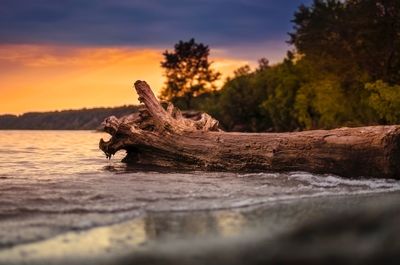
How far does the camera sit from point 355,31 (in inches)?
1335

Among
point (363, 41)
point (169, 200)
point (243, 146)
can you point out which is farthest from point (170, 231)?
point (363, 41)

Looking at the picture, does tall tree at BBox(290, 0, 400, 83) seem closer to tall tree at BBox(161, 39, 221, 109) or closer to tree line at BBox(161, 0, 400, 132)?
tree line at BBox(161, 0, 400, 132)

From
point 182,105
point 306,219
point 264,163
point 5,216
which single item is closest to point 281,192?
point 306,219

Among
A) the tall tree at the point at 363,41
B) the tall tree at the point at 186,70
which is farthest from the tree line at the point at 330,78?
the tall tree at the point at 186,70

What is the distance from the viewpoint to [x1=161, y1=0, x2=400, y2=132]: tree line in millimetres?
32531

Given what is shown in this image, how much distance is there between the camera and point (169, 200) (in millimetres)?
6289

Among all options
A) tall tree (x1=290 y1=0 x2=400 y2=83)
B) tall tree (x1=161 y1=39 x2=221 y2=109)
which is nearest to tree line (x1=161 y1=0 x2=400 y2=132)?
tall tree (x1=290 y1=0 x2=400 y2=83)

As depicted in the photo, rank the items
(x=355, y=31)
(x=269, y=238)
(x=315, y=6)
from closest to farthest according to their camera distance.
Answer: (x=269, y=238) → (x=355, y=31) → (x=315, y=6)

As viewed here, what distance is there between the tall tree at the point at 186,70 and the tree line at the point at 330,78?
49.7ft

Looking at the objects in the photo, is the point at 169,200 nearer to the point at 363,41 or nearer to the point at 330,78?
the point at 363,41

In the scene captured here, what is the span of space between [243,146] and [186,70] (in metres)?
69.0

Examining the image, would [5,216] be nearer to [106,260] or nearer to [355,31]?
[106,260]

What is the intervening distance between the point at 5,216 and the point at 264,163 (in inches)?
226

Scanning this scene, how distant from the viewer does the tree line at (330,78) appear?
32.5 m
